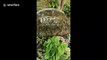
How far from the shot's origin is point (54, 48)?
2422mm

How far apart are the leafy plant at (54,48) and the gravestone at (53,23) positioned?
0.18ft

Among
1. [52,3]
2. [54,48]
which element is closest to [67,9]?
[52,3]

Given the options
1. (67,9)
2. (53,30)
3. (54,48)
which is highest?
(67,9)

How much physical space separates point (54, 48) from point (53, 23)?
203 mm

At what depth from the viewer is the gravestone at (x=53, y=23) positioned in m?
2.37

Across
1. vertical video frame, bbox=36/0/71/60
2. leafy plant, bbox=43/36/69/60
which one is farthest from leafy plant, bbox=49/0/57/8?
leafy plant, bbox=43/36/69/60

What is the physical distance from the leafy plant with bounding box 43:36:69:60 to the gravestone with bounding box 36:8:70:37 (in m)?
0.06

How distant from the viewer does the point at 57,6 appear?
2.39m

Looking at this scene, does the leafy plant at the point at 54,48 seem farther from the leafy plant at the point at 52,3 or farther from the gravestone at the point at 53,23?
the leafy plant at the point at 52,3

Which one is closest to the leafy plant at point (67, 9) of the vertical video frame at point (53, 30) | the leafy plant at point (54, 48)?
the vertical video frame at point (53, 30)

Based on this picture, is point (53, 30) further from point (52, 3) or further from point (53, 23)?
point (52, 3)
